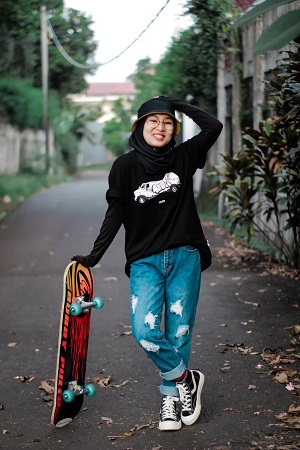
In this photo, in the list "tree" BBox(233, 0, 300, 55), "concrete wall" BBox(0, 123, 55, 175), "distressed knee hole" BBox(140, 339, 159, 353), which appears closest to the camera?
"tree" BBox(233, 0, 300, 55)

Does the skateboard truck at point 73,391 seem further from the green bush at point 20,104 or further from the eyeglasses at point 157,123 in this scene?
the green bush at point 20,104

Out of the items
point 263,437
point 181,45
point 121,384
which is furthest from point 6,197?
point 263,437

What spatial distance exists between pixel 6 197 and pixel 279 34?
2215 centimetres

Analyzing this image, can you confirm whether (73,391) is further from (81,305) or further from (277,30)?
(277,30)

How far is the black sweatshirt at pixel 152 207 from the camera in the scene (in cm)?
455

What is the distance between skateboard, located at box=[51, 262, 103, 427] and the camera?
15.2 ft

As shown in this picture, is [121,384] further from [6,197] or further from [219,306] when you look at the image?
→ [6,197]

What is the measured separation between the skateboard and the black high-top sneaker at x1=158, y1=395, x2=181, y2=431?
0.53 metres

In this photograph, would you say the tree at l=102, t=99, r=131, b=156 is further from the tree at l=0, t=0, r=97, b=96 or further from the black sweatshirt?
the black sweatshirt

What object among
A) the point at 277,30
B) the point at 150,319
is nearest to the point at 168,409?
the point at 150,319

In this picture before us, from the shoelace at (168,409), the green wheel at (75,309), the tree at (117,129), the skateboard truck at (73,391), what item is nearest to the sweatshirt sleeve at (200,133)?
the green wheel at (75,309)

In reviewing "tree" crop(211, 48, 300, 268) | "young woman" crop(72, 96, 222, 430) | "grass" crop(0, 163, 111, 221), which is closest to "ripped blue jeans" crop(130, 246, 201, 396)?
"young woman" crop(72, 96, 222, 430)

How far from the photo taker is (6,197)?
23625 millimetres

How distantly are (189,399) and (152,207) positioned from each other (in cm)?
113
